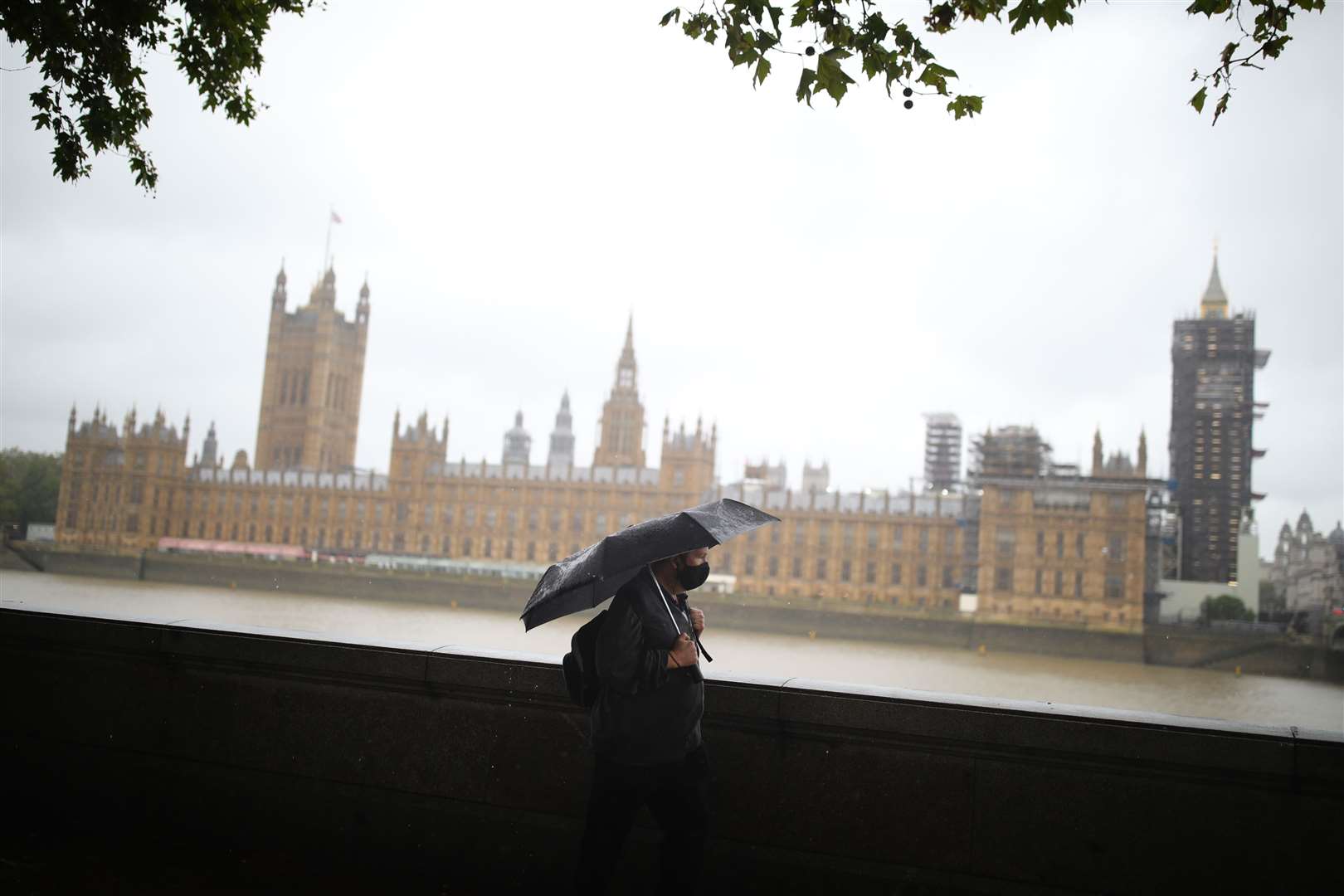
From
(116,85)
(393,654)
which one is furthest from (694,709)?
(116,85)

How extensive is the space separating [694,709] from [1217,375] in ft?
376

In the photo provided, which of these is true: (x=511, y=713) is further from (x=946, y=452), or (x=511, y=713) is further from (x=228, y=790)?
(x=946, y=452)

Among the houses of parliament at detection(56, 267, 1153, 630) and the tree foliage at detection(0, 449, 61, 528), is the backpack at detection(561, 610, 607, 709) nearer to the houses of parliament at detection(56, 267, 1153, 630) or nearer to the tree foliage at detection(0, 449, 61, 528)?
the tree foliage at detection(0, 449, 61, 528)

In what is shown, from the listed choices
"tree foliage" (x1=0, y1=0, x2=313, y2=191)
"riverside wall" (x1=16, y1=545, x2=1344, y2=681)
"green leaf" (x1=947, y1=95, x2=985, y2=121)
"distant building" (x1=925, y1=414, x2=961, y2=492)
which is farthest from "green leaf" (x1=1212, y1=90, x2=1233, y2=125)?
"distant building" (x1=925, y1=414, x2=961, y2=492)

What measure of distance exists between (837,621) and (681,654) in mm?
53096

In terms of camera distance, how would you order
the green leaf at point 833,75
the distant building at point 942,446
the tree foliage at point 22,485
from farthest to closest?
the distant building at point 942,446 → the tree foliage at point 22,485 → the green leaf at point 833,75

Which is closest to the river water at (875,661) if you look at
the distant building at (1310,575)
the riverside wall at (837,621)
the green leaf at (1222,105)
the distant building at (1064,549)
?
the riverside wall at (837,621)

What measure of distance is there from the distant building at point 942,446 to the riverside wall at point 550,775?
103m

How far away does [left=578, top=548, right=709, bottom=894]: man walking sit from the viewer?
303 centimetres

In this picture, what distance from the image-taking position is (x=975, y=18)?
464 cm

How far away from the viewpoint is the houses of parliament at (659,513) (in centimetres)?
6134

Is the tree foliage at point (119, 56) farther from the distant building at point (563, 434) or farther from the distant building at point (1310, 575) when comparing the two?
the distant building at point (563, 434)

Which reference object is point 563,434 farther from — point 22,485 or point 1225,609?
point 22,485

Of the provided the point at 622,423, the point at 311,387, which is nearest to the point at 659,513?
the point at 622,423
